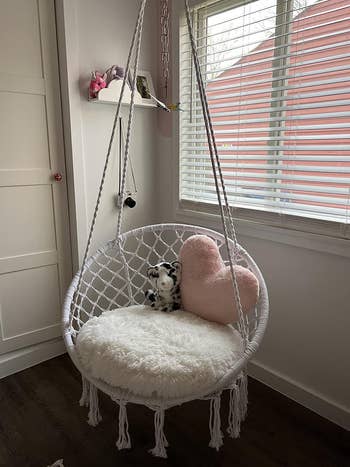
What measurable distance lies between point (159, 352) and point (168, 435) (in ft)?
2.01

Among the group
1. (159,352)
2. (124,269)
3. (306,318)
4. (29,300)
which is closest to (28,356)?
(29,300)

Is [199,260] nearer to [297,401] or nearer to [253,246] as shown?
[253,246]

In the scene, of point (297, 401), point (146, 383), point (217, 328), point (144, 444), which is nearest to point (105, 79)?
point (217, 328)

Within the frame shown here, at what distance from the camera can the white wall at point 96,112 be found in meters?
1.90

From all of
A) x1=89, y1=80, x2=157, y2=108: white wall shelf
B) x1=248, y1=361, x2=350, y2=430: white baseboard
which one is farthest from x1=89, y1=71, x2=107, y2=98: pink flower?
x1=248, y1=361, x2=350, y2=430: white baseboard

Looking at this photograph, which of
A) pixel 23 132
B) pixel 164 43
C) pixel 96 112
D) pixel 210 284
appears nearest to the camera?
pixel 210 284

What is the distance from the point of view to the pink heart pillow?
56.5 inches

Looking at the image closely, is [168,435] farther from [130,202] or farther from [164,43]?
[164,43]

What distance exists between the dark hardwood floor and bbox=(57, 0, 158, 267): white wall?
836 millimetres

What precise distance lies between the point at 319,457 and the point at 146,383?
0.87 metres

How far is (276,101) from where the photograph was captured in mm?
1669

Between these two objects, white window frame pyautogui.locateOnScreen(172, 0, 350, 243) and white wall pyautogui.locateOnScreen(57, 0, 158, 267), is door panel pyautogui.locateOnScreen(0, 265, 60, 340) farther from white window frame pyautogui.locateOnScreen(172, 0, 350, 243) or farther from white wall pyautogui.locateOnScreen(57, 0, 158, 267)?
white window frame pyautogui.locateOnScreen(172, 0, 350, 243)

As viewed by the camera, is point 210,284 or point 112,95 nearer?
point 210,284

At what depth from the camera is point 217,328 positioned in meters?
1.45
